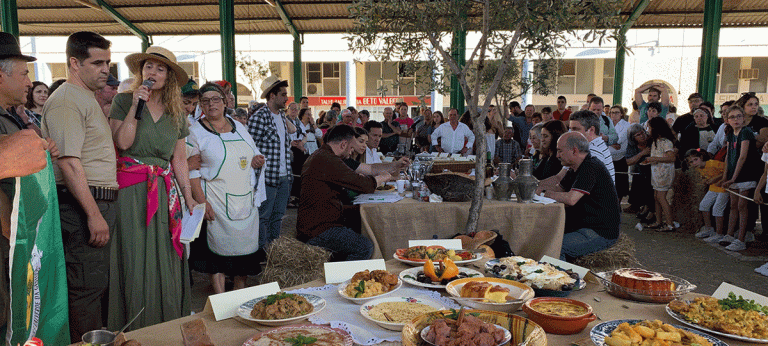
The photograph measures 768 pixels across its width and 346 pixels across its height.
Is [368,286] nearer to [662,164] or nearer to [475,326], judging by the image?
[475,326]

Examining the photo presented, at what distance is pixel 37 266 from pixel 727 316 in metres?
2.47

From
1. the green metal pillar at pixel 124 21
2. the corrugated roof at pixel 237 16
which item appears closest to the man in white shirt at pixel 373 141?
the corrugated roof at pixel 237 16

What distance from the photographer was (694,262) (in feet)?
18.3

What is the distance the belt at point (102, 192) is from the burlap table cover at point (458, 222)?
1.85 meters

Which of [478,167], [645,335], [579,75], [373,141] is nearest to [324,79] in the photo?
[579,75]

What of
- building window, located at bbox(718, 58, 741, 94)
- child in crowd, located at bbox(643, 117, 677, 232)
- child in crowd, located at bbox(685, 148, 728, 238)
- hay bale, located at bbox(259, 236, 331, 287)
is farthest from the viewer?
building window, located at bbox(718, 58, 741, 94)

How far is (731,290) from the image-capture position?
1.91m

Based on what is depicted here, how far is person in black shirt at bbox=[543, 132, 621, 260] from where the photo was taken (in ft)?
12.0

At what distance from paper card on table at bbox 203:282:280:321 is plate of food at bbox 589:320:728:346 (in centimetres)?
114

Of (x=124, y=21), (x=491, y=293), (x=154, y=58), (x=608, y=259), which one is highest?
(x=124, y=21)

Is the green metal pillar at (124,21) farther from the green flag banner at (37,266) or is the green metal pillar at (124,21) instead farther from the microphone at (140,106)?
the green flag banner at (37,266)

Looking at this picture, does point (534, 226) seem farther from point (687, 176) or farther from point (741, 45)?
point (741, 45)

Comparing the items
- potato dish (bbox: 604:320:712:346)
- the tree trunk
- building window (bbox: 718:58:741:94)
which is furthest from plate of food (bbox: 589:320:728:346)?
building window (bbox: 718:58:741:94)

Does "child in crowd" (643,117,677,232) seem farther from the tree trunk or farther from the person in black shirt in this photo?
the tree trunk
